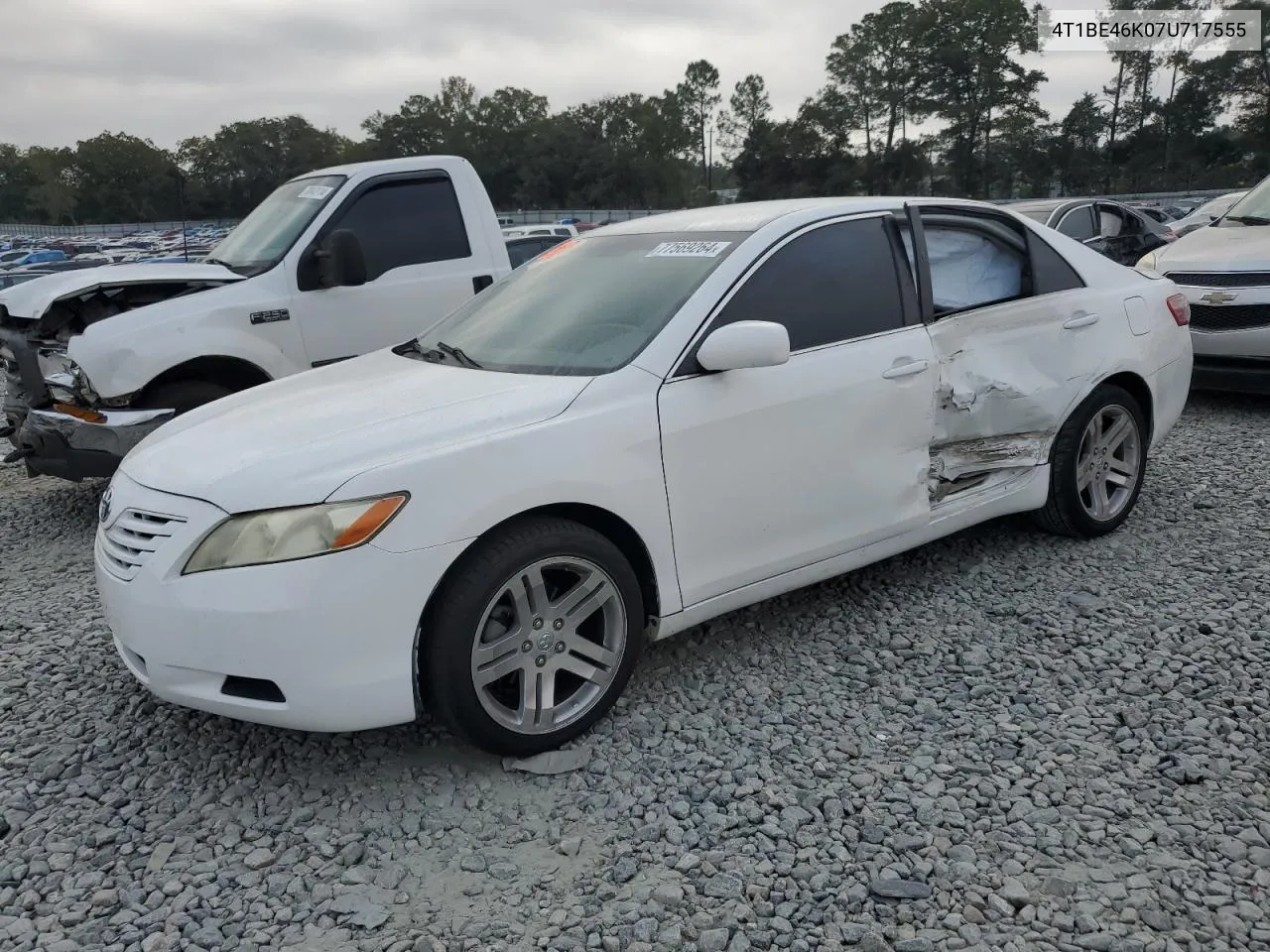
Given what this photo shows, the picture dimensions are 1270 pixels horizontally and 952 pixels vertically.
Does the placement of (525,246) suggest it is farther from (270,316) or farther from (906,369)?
→ (906,369)

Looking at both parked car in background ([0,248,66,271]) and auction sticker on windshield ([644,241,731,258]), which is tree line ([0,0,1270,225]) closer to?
parked car in background ([0,248,66,271])

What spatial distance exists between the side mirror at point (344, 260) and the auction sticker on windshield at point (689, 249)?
2.64 metres

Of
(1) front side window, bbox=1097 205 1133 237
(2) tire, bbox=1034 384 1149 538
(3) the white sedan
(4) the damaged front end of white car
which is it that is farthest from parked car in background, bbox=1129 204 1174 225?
(4) the damaged front end of white car

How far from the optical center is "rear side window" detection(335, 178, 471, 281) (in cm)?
640

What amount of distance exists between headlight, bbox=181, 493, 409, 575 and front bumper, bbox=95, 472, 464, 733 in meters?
0.03

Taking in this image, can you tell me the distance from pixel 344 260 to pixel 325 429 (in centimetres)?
310

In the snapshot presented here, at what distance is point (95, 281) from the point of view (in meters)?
5.85

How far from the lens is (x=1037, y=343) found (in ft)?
14.5

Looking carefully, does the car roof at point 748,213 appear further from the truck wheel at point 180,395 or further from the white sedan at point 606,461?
the truck wheel at point 180,395

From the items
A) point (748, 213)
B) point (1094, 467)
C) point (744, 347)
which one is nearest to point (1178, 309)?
point (1094, 467)

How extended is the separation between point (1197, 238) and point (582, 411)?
682 centimetres

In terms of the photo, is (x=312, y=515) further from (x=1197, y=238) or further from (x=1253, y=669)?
(x=1197, y=238)

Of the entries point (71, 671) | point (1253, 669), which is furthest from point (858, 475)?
point (71, 671)

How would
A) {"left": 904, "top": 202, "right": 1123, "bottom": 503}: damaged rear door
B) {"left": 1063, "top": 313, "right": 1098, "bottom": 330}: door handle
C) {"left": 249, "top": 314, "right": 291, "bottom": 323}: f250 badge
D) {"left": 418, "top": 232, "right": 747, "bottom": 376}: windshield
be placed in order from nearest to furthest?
{"left": 418, "top": 232, "right": 747, "bottom": 376}: windshield
{"left": 904, "top": 202, "right": 1123, "bottom": 503}: damaged rear door
{"left": 1063, "top": 313, "right": 1098, "bottom": 330}: door handle
{"left": 249, "top": 314, "right": 291, "bottom": 323}: f250 badge
